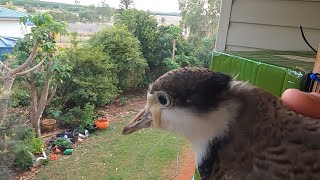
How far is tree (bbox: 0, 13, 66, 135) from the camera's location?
80.4 inches

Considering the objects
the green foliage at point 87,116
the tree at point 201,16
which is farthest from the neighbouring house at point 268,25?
the green foliage at point 87,116

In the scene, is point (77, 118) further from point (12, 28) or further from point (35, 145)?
point (12, 28)

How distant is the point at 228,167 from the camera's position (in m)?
0.47

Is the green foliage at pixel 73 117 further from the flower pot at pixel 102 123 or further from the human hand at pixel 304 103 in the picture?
the human hand at pixel 304 103

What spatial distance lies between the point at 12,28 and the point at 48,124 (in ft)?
3.16

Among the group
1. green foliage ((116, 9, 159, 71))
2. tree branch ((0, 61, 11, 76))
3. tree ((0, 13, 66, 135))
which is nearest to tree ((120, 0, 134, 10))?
green foliage ((116, 9, 159, 71))

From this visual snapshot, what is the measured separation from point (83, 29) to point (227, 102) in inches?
81.5

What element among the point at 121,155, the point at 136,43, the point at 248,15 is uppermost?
the point at 248,15

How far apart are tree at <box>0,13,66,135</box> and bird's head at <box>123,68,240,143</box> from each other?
4.80 feet

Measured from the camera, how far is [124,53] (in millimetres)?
3125

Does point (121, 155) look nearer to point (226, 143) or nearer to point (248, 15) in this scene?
point (248, 15)

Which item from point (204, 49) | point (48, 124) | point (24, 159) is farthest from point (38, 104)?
point (204, 49)

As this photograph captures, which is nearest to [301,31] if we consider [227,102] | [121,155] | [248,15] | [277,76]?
[248,15]

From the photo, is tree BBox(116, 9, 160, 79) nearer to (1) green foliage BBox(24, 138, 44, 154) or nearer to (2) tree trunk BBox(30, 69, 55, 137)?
(2) tree trunk BBox(30, 69, 55, 137)
